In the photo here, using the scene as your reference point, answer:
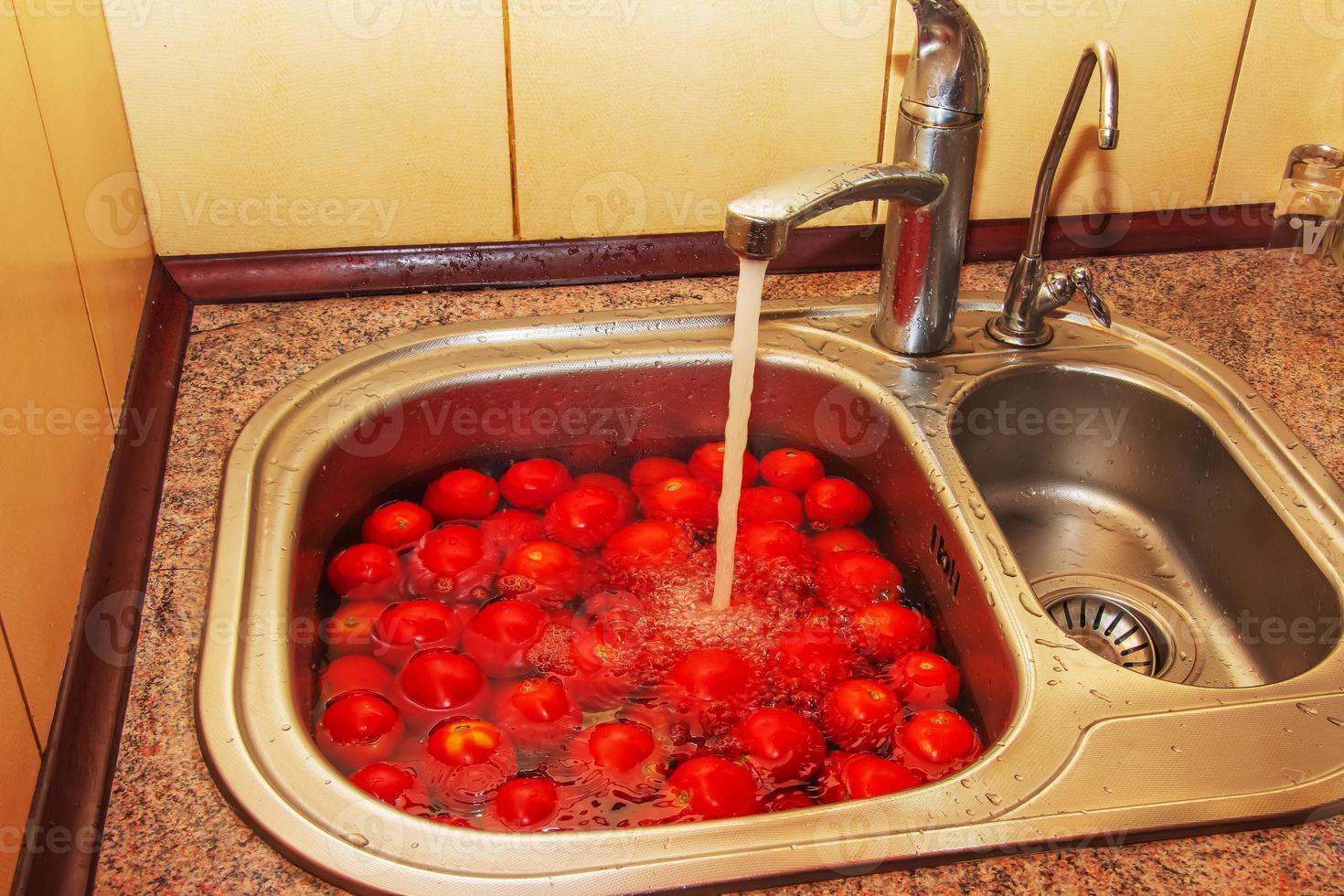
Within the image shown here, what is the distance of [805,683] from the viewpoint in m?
0.86

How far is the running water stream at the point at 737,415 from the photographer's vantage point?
32.5 inches

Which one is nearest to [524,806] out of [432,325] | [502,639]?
[502,639]

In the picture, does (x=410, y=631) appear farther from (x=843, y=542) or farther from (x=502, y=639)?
(x=843, y=542)

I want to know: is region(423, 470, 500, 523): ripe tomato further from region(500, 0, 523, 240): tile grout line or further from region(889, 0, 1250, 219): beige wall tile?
region(889, 0, 1250, 219): beige wall tile

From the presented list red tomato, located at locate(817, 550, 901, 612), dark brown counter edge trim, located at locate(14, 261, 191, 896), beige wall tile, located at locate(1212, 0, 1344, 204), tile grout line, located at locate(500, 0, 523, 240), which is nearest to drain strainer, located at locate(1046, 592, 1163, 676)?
red tomato, located at locate(817, 550, 901, 612)

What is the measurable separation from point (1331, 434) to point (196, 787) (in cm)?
88

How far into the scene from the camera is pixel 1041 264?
102cm

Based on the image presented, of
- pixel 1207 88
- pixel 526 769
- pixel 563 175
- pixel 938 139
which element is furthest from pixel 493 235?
pixel 1207 88

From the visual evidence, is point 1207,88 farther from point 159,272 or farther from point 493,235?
point 159,272

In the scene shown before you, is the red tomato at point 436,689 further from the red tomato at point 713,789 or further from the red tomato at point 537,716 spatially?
the red tomato at point 713,789

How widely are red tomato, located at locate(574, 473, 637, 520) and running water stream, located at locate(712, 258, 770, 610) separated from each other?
9cm

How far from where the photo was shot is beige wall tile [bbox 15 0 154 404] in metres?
0.80

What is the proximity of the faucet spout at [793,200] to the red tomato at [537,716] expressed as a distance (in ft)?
1.08

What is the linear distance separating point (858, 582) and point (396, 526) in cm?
38
